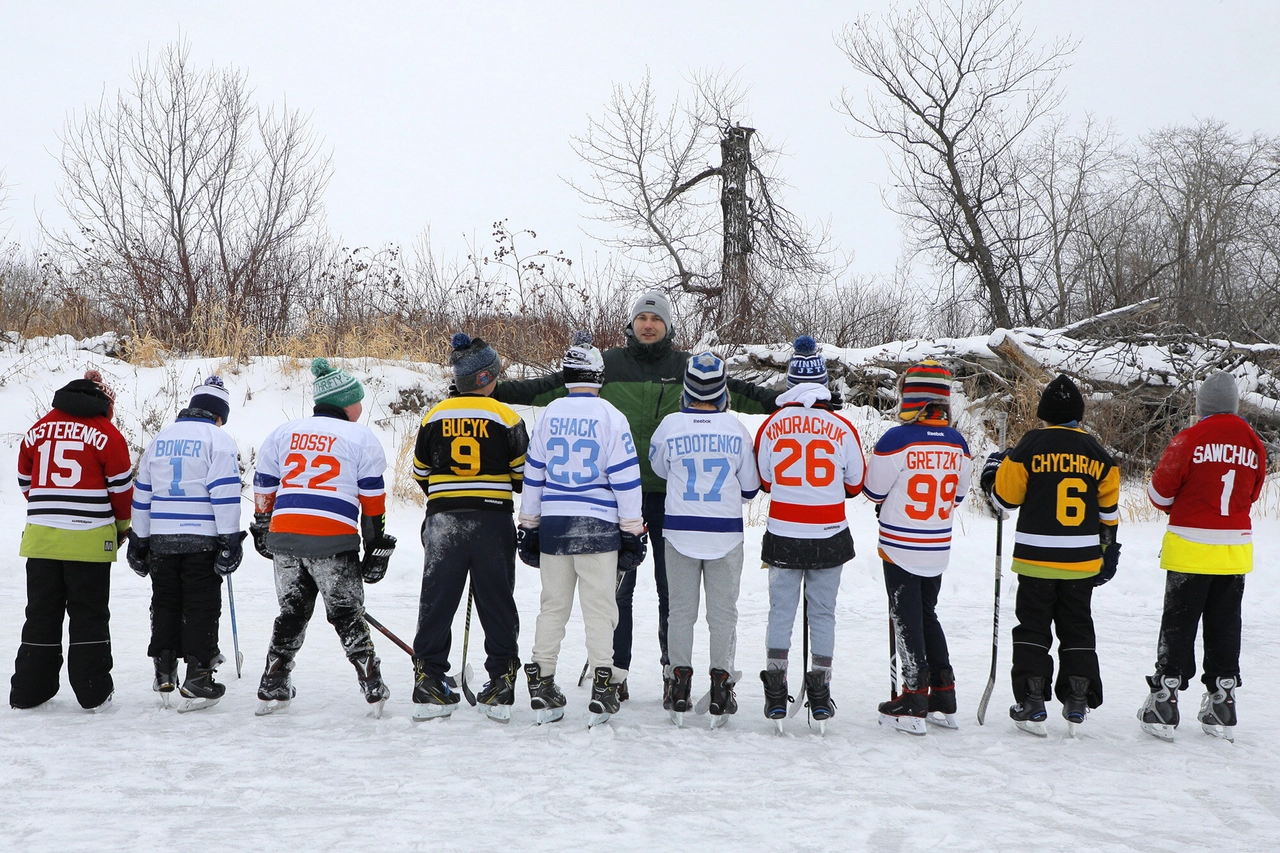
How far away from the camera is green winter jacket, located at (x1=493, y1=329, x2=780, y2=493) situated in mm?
5316

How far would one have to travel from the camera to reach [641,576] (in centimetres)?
815

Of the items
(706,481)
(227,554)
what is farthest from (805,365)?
(227,554)

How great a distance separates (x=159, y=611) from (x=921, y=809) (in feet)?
13.8

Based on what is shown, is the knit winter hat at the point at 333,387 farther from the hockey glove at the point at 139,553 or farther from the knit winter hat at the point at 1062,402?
the knit winter hat at the point at 1062,402

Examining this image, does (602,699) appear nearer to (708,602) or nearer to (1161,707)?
(708,602)

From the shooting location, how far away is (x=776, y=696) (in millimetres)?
4480

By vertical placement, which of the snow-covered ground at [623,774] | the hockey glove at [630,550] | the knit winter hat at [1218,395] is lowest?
the snow-covered ground at [623,774]

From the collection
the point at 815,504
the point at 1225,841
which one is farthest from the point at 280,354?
the point at 1225,841

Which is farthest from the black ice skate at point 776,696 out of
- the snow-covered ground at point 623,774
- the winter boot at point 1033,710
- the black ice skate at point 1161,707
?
the black ice skate at point 1161,707

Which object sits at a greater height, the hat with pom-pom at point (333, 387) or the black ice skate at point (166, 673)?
the hat with pom-pom at point (333, 387)

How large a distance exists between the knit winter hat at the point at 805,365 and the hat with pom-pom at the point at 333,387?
2552mm

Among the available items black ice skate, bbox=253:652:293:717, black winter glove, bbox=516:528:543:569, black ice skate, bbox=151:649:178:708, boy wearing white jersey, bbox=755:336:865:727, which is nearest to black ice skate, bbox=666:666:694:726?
boy wearing white jersey, bbox=755:336:865:727

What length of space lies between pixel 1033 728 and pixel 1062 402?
1786mm

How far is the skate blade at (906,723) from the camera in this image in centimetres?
448
